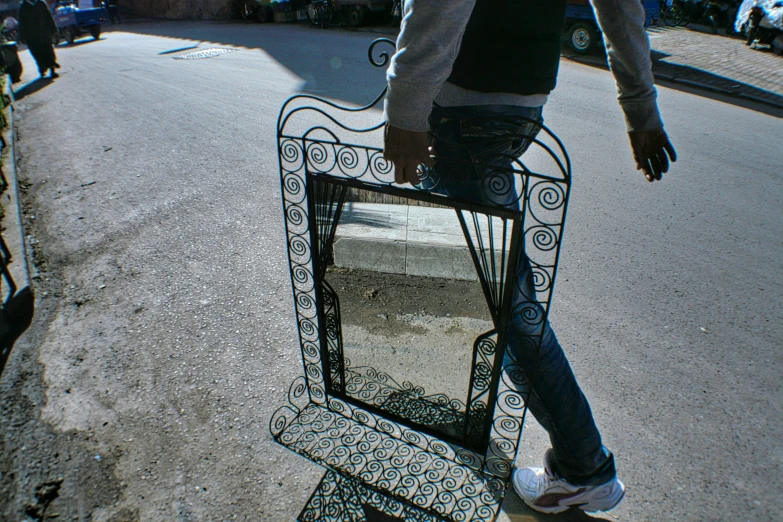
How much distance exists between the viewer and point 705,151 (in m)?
6.32

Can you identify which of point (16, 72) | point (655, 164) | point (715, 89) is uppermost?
point (655, 164)

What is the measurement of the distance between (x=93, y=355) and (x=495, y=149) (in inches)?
100

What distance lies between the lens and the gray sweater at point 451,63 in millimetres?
1363

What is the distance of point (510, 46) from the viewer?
1569mm

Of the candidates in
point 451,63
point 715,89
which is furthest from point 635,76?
point 715,89

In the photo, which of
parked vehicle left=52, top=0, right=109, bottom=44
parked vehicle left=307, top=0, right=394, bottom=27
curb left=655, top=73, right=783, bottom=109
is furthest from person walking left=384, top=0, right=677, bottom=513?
parked vehicle left=52, top=0, right=109, bottom=44

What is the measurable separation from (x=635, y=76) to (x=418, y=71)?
0.76 metres

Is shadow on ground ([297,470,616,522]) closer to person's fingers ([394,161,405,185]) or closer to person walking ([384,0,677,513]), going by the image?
person walking ([384,0,677,513])

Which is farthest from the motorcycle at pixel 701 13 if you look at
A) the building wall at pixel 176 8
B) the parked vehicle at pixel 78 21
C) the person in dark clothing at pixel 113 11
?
the person in dark clothing at pixel 113 11

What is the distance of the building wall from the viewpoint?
26.0m

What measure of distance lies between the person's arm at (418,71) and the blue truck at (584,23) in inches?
471

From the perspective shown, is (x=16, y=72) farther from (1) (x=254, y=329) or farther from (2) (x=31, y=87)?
(1) (x=254, y=329)

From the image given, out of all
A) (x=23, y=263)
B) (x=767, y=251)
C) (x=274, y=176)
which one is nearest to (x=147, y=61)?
(x=274, y=176)

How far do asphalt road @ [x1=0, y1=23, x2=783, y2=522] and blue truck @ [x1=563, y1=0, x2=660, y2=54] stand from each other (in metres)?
5.86
